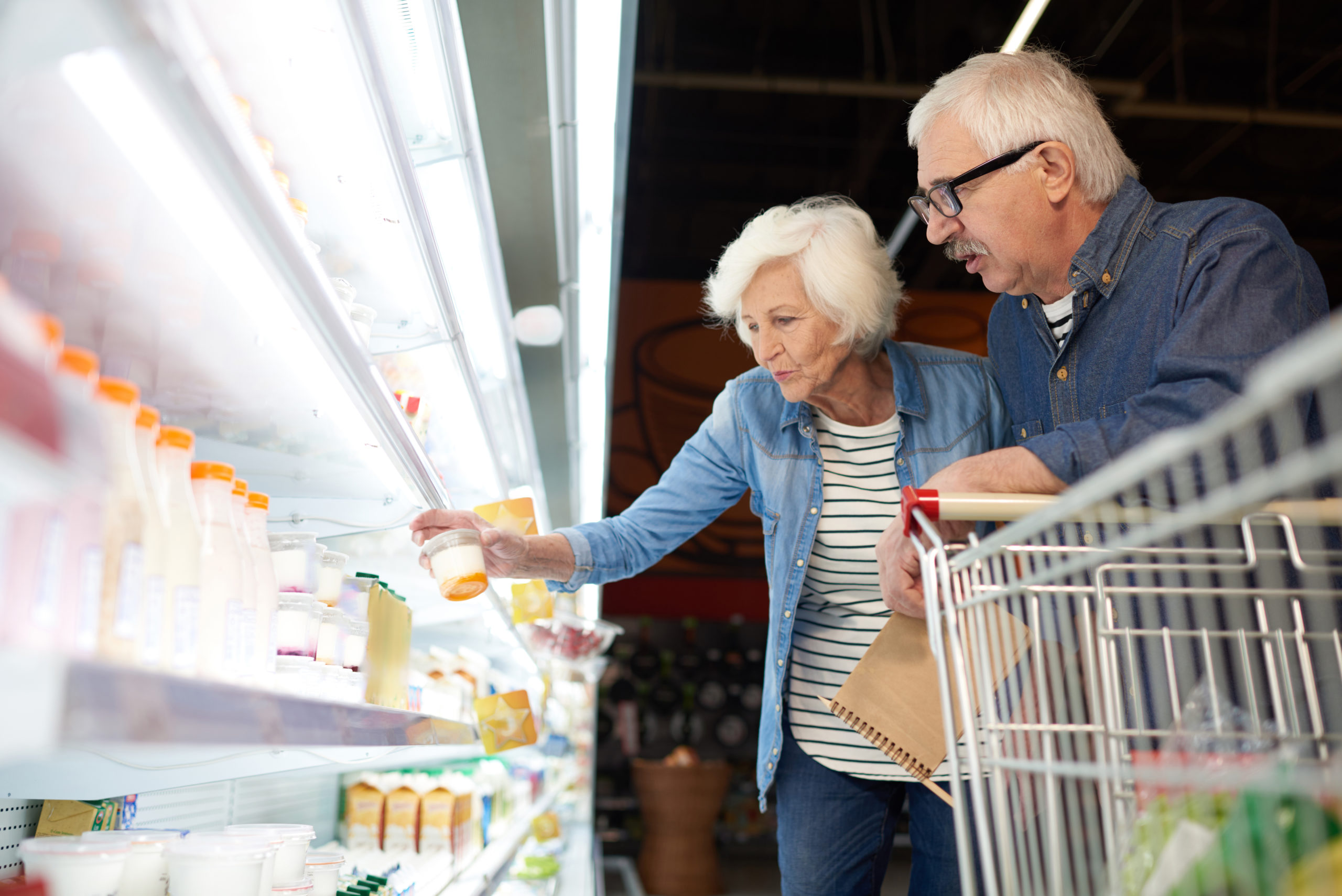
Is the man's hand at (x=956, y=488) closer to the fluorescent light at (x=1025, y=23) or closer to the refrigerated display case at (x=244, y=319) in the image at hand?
the refrigerated display case at (x=244, y=319)

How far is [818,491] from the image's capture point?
1.96 meters

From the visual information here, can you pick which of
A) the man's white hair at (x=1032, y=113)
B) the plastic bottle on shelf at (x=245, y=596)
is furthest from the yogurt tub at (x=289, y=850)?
the man's white hair at (x=1032, y=113)

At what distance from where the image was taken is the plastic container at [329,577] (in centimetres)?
142

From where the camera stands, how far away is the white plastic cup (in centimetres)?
133

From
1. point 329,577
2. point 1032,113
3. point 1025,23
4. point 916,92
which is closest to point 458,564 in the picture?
point 329,577

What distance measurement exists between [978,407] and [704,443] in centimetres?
60

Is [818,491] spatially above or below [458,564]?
above

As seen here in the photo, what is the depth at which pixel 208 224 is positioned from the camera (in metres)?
0.88

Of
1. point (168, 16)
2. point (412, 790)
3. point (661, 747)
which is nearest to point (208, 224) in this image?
point (168, 16)

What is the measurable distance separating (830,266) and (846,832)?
1.14m

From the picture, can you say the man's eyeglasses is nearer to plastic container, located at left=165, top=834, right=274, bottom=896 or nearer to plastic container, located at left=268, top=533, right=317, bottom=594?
plastic container, located at left=268, top=533, right=317, bottom=594

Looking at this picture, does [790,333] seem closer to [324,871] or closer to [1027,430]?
[1027,430]

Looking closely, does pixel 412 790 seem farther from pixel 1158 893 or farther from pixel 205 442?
pixel 1158 893

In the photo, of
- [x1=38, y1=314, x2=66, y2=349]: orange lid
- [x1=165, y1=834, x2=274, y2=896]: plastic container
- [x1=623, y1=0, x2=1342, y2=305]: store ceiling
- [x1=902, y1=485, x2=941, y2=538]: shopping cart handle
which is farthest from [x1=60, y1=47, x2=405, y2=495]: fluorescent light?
[x1=623, y1=0, x2=1342, y2=305]: store ceiling
